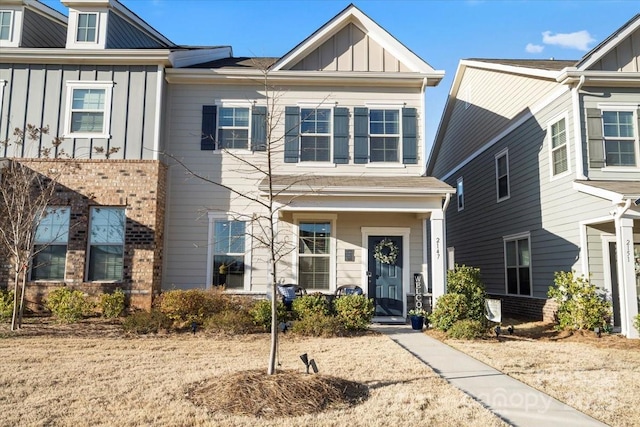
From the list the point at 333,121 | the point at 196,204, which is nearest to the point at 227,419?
the point at 196,204

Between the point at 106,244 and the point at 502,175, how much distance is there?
11.0m

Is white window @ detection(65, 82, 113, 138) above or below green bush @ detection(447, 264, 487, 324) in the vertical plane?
above

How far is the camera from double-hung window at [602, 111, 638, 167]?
1070 centimetres

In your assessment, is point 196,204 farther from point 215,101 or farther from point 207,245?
point 215,101

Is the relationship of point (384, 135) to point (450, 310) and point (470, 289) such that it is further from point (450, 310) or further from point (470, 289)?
point (450, 310)

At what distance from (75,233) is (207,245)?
2.87 meters

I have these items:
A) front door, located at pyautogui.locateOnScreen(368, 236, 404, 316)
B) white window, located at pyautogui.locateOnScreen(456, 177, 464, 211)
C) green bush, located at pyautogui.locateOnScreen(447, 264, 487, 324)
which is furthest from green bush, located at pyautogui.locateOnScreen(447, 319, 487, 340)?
white window, located at pyautogui.locateOnScreen(456, 177, 464, 211)

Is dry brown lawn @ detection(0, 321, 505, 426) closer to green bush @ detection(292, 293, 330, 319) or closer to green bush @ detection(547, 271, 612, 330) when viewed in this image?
A: green bush @ detection(292, 293, 330, 319)

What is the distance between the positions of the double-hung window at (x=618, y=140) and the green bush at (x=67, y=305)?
11558mm

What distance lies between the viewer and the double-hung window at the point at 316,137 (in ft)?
38.4

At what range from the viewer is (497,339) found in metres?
9.05

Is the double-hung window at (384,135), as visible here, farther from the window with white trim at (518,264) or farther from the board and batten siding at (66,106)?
the board and batten siding at (66,106)

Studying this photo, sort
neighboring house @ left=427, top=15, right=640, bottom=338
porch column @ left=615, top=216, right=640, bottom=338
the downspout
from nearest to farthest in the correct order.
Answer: porch column @ left=615, top=216, right=640, bottom=338 < neighboring house @ left=427, top=15, right=640, bottom=338 < the downspout

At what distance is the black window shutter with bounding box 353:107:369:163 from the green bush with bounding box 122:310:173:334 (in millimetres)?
5574
